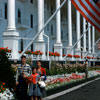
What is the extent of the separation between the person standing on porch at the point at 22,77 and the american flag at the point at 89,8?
636cm

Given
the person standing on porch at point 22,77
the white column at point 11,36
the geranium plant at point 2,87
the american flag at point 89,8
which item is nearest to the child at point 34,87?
the person standing on porch at point 22,77

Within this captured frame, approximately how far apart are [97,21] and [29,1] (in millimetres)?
18101

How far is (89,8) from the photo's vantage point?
14875 millimetres

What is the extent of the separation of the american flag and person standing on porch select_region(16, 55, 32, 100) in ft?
20.9

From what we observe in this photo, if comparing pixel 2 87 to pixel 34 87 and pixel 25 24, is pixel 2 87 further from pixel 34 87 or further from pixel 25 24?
pixel 25 24

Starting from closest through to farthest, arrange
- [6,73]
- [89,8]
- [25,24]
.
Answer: [6,73] → [89,8] → [25,24]

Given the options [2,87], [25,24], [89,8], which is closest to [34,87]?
[2,87]

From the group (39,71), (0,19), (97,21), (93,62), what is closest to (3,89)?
(39,71)

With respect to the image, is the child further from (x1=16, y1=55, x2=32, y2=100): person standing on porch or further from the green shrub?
the green shrub

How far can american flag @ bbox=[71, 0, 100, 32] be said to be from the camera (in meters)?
14.5

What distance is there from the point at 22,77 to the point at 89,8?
23.4 ft

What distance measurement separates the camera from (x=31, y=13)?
33.8 meters

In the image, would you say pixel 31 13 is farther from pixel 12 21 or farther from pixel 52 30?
pixel 12 21

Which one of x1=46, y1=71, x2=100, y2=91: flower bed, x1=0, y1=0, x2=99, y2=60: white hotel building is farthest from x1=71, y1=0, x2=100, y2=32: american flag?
x1=0, y1=0, x2=99, y2=60: white hotel building
